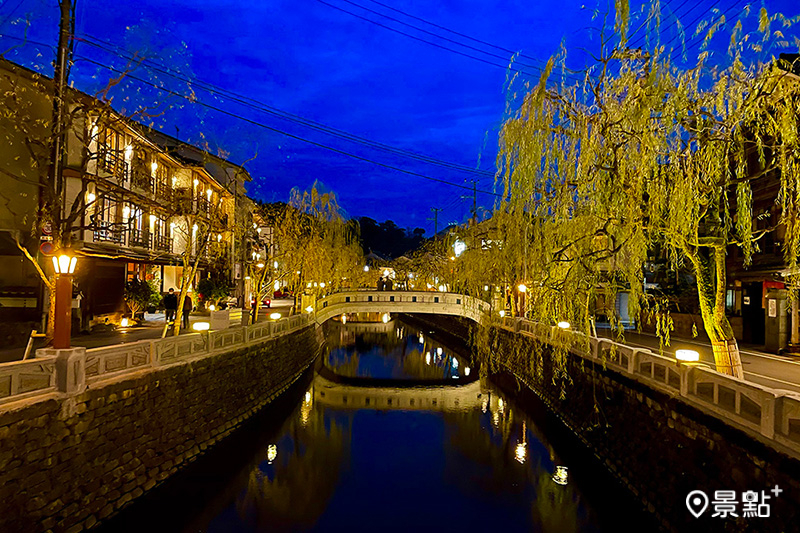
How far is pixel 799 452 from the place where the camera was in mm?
6480

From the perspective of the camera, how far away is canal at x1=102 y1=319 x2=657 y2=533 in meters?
10.9

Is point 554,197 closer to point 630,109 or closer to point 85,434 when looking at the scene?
point 630,109

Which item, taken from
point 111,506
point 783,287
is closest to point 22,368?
point 111,506

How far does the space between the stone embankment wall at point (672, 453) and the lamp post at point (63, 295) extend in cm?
1269

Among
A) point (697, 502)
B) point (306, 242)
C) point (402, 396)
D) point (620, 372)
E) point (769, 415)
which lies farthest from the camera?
point (306, 242)

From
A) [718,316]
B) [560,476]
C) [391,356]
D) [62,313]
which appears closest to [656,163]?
[718,316]

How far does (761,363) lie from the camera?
1591 centimetres

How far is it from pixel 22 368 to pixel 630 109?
12849 mm

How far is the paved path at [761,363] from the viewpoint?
12.8 m

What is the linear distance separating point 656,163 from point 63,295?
12.8m

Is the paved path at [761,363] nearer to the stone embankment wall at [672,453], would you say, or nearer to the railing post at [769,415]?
the stone embankment wall at [672,453]

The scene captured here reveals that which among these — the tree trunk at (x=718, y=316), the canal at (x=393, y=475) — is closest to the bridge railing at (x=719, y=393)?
the tree trunk at (x=718, y=316)

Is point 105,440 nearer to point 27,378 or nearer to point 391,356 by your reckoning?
point 27,378

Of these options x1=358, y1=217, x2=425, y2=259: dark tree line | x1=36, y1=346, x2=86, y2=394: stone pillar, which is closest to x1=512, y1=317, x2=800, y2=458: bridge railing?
x1=36, y1=346, x2=86, y2=394: stone pillar
